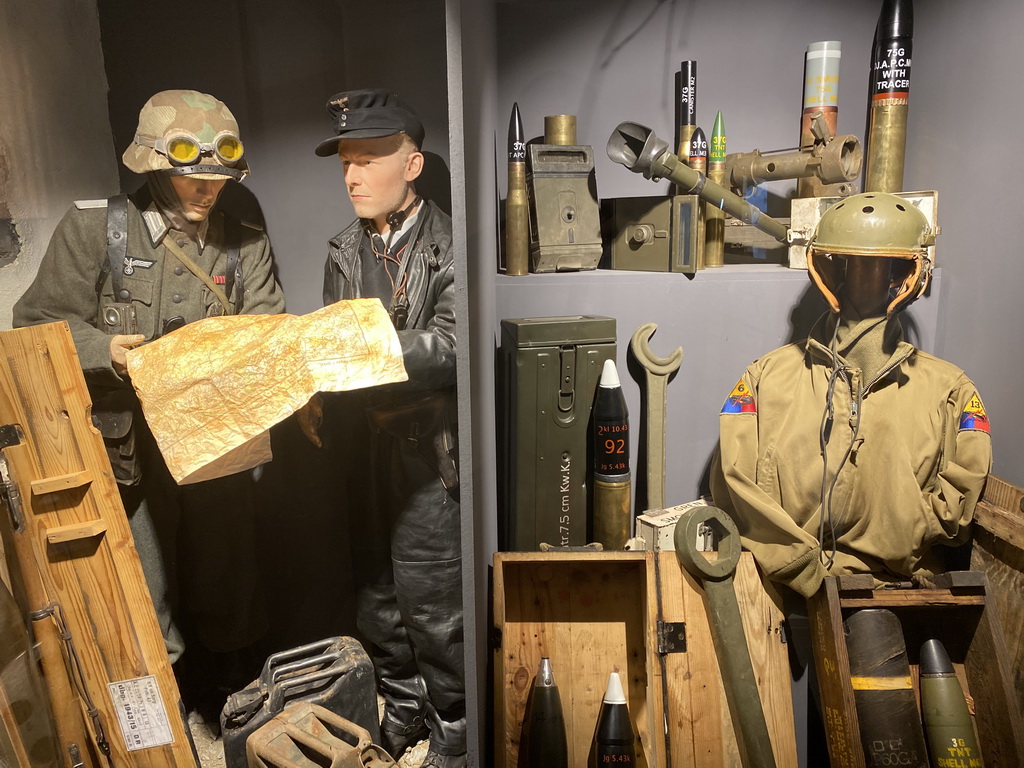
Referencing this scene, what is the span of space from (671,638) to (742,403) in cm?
72

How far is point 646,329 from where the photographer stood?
2318 millimetres

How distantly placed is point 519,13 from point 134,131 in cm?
140

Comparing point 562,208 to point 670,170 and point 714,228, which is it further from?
point 714,228

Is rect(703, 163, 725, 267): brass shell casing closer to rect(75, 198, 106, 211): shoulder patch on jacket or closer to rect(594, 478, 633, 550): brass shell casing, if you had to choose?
rect(594, 478, 633, 550): brass shell casing

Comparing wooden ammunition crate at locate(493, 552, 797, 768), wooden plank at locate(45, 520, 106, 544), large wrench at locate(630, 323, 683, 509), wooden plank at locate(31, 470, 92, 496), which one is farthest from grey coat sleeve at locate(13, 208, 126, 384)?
large wrench at locate(630, 323, 683, 509)

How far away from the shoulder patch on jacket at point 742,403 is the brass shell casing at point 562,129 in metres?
1.03

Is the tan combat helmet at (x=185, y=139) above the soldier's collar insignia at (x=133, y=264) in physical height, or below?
above

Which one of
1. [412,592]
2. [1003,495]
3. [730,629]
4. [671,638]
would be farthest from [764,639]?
[412,592]

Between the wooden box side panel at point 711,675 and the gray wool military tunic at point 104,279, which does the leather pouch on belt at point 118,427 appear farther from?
the wooden box side panel at point 711,675

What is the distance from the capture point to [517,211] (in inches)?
93.6

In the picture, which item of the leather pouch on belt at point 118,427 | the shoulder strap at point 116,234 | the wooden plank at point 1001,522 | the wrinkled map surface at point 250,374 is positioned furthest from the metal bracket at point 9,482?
the wooden plank at point 1001,522

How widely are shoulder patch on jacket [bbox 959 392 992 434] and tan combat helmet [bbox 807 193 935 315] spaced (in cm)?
33

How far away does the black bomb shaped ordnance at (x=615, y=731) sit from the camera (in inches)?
79.7

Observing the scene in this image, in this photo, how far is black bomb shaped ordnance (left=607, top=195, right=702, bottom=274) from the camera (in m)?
2.29
